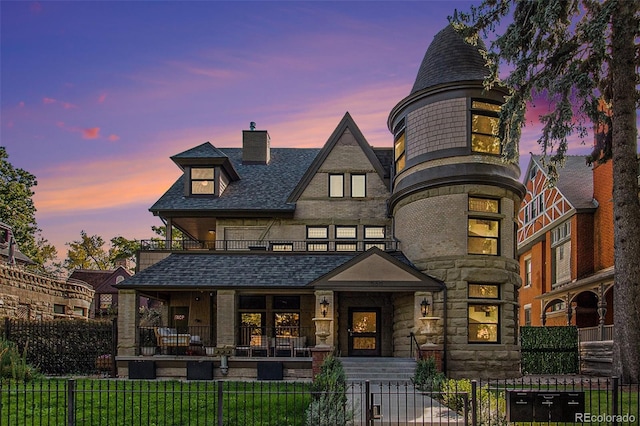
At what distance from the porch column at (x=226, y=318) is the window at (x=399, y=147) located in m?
8.56

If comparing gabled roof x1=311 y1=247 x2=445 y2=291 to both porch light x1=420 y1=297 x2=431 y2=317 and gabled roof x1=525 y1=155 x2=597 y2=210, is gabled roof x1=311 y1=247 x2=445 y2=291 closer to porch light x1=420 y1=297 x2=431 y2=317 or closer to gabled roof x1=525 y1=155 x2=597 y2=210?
porch light x1=420 y1=297 x2=431 y2=317

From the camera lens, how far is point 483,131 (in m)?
23.7

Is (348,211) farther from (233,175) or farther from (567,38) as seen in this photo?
(567,38)

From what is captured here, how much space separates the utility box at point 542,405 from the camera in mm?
11422

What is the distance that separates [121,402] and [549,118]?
607 inches

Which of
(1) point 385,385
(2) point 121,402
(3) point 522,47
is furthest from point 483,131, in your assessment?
(2) point 121,402

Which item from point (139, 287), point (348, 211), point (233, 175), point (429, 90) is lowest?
point (139, 287)

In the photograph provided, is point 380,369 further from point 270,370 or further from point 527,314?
point 527,314

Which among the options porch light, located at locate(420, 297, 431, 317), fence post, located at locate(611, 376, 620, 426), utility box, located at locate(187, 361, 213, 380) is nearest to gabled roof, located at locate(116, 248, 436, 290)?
porch light, located at locate(420, 297, 431, 317)

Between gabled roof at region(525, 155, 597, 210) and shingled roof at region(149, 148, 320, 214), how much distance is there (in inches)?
575

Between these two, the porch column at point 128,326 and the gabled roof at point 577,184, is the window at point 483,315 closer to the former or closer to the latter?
the porch column at point 128,326

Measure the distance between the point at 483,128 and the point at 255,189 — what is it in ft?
37.4
